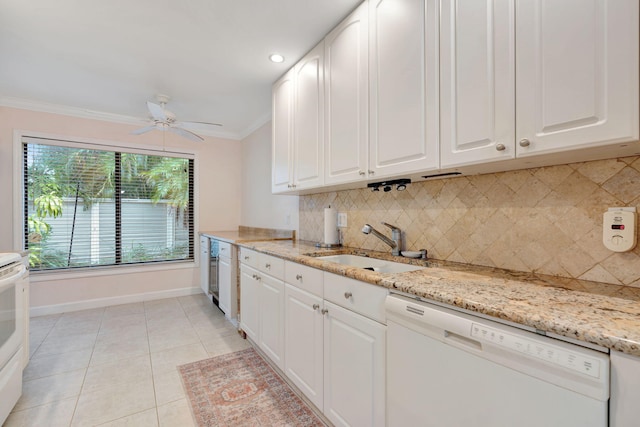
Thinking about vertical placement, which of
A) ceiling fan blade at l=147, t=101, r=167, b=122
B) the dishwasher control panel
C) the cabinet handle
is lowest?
the dishwasher control panel

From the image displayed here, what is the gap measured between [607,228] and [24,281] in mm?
3167

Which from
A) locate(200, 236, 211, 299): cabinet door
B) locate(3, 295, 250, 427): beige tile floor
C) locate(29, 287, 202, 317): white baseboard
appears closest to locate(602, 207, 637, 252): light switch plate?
locate(3, 295, 250, 427): beige tile floor

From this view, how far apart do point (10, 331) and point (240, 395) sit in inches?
53.3

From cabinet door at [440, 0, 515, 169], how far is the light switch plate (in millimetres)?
408

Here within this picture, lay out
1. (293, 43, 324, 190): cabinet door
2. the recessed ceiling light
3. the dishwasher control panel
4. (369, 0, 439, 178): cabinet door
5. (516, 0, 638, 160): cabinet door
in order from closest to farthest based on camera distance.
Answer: the dishwasher control panel, (516, 0, 638, 160): cabinet door, (369, 0, 439, 178): cabinet door, (293, 43, 324, 190): cabinet door, the recessed ceiling light

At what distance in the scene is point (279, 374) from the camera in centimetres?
207

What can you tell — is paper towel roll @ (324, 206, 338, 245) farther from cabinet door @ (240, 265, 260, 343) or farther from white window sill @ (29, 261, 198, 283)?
white window sill @ (29, 261, 198, 283)

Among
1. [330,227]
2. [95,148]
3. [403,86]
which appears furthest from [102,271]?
[403,86]

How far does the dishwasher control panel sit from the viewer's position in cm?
64

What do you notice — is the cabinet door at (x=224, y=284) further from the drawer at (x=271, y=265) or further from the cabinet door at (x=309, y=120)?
the cabinet door at (x=309, y=120)

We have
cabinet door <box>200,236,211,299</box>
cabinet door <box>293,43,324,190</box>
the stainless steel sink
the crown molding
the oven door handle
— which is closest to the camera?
the oven door handle

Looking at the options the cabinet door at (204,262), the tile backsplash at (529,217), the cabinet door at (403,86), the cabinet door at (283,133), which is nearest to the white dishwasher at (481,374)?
the tile backsplash at (529,217)

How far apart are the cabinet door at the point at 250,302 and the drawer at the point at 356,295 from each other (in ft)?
3.23

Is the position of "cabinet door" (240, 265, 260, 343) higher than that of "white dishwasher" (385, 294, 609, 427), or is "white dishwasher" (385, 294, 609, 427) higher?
"white dishwasher" (385, 294, 609, 427)
